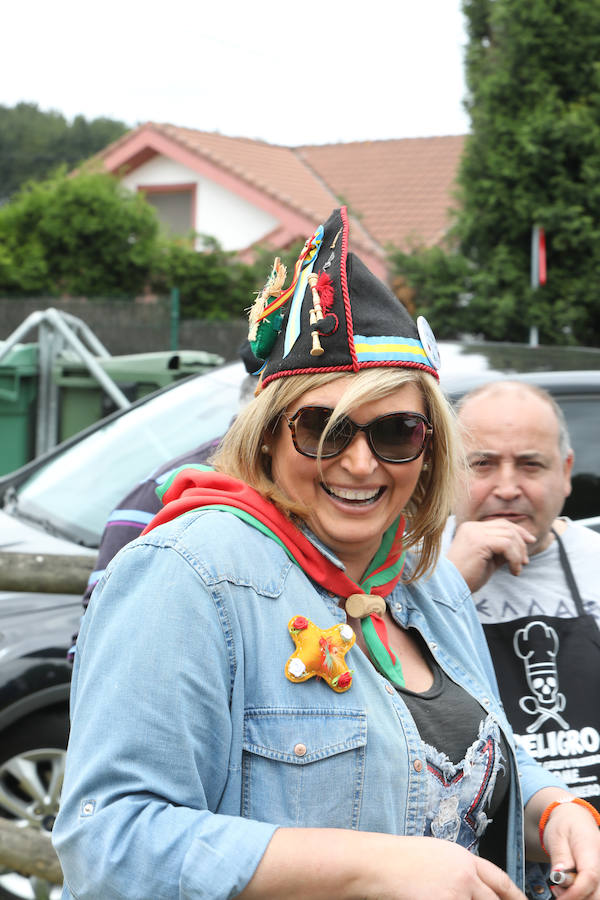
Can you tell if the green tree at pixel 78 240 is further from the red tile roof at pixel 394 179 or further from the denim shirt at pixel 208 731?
the denim shirt at pixel 208 731

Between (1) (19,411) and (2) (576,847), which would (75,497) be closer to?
(2) (576,847)

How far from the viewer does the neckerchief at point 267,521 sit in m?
1.58

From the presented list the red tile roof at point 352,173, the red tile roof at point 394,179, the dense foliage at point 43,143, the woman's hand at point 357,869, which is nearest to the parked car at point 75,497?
the woman's hand at point 357,869

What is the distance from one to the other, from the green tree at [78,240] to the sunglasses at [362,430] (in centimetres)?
1472

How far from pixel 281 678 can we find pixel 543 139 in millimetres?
13147

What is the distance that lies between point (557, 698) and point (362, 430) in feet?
3.30

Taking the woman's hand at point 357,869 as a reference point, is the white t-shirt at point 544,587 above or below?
above

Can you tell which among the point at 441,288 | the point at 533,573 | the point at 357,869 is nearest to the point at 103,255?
the point at 441,288

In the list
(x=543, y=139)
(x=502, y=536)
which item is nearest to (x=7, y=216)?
(x=543, y=139)

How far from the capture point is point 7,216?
1625cm

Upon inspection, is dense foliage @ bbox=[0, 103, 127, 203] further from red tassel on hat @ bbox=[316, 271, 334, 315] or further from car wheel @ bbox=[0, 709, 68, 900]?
red tassel on hat @ bbox=[316, 271, 334, 315]

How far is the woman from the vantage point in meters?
1.32

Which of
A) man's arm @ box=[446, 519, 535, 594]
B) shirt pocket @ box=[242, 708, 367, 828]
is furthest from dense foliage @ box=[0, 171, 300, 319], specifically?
shirt pocket @ box=[242, 708, 367, 828]

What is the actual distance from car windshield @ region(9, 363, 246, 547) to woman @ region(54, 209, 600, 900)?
211 centimetres
